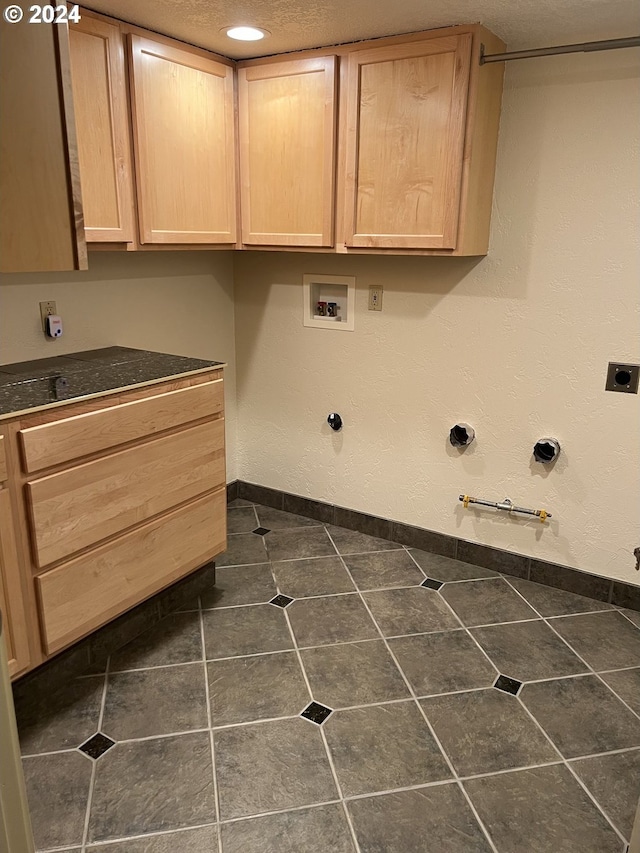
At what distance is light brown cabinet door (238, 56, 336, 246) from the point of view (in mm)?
2518

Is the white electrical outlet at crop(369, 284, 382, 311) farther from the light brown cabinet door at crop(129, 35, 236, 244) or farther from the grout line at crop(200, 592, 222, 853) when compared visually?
the grout line at crop(200, 592, 222, 853)

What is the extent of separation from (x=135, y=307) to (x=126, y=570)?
1242 mm

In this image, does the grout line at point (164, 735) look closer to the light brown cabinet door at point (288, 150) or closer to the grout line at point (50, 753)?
the grout line at point (50, 753)

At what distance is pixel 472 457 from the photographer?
286 cm

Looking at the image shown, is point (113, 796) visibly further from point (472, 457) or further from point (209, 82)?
point (209, 82)

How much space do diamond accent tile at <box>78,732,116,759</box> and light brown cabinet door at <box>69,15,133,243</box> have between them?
1.65 m

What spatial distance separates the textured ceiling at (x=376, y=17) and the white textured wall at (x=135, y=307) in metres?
0.94

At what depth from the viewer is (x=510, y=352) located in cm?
265

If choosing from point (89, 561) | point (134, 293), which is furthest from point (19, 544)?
point (134, 293)

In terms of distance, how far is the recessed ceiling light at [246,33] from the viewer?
7.43 ft

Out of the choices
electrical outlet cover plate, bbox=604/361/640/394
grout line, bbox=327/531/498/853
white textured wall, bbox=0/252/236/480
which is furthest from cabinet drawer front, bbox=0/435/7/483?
electrical outlet cover plate, bbox=604/361/640/394

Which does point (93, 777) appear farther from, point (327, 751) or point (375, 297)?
point (375, 297)

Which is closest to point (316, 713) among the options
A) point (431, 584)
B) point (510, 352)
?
point (431, 584)

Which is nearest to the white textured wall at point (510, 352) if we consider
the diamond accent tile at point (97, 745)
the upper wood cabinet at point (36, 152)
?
the diamond accent tile at point (97, 745)
